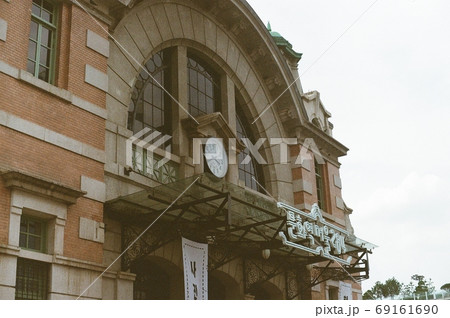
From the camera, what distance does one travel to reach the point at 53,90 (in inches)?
576

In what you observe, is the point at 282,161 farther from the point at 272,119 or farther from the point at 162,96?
the point at 162,96

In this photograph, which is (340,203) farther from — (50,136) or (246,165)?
(50,136)

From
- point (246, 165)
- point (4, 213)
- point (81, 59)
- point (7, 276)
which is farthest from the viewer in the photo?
point (246, 165)

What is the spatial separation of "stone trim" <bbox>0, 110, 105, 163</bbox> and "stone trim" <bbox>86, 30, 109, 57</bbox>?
2.79 metres

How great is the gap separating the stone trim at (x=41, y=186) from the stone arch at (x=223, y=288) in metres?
7.04

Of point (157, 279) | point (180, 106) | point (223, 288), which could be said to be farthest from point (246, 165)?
point (157, 279)

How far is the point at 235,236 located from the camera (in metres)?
18.3

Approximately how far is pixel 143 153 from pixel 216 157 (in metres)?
3.59

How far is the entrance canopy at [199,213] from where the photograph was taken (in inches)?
601

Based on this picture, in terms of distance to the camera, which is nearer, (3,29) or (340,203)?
(3,29)

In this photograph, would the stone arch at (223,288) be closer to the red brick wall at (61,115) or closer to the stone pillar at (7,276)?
the red brick wall at (61,115)

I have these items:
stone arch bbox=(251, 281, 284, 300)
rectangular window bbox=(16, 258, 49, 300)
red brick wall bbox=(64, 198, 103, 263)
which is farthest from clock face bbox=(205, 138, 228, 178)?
rectangular window bbox=(16, 258, 49, 300)

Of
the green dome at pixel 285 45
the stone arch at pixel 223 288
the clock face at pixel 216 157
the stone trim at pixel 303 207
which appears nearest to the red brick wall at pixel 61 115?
the clock face at pixel 216 157
